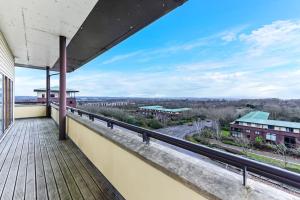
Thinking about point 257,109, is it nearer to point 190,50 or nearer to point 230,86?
point 230,86

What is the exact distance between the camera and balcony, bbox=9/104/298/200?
0.83m

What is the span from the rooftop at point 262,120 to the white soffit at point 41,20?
8.70ft

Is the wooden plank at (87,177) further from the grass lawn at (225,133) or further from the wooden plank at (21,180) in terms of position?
the grass lawn at (225,133)

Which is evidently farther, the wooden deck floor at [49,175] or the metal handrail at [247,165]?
the wooden deck floor at [49,175]

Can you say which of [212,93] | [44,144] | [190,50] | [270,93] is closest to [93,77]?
[44,144]

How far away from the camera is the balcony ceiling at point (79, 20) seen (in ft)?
7.90

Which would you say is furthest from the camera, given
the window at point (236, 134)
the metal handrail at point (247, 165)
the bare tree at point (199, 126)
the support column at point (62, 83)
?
the support column at point (62, 83)

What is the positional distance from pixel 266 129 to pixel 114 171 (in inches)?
64.3

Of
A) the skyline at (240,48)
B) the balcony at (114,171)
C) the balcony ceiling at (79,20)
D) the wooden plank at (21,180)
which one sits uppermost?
the balcony ceiling at (79,20)

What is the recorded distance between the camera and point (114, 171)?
1937 mm

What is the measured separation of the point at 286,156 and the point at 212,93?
5.12ft

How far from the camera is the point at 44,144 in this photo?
13.0 feet

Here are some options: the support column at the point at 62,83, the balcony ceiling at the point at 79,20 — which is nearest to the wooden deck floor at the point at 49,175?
the support column at the point at 62,83

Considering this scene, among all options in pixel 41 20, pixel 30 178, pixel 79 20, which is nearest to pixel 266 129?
pixel 30 178
